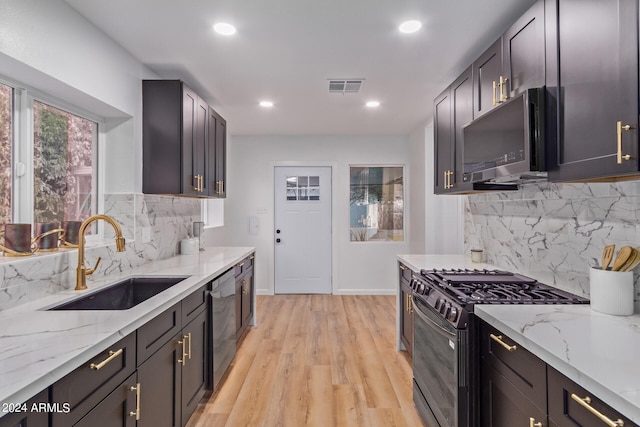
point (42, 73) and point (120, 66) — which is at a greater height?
point (120, 66)

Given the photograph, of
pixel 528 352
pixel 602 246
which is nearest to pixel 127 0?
pixel 528 352

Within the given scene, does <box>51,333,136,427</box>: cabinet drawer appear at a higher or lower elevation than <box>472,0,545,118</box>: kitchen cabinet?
lower

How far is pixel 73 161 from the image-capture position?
243 centimetres

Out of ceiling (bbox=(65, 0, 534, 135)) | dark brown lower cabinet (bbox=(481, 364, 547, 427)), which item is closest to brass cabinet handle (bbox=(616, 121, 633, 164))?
dark brown lower cabinet (bbox=(481, 364, 547, 427))

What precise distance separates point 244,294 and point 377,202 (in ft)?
9.06

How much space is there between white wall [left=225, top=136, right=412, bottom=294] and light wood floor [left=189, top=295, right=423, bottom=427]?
4.24 ft

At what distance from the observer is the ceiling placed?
79.1 inches

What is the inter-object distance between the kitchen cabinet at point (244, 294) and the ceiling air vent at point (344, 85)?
1842mm

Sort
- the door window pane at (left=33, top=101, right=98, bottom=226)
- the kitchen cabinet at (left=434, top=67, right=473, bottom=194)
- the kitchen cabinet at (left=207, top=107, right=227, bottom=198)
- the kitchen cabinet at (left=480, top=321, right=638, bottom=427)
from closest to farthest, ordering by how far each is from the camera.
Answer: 1. the kitchen cabinet at (left=480, top=321, right=638, bottom=427)
2. the door window pane at (left=33, top=101, right=98, bottom=226)
3. the kitchen cabinet at (left=434, top=67, right=473, bottom=194)
4. the kitchen cabinet at (left=207, top=107, right=227, bottom=198)

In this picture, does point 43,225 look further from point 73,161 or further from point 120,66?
point 120,66

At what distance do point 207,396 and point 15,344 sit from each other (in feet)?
5.28

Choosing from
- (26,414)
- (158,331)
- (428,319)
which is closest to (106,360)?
(26,414)

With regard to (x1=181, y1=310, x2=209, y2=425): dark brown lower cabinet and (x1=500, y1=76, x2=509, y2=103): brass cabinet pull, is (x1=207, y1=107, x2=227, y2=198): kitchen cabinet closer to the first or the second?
(x1=181, y1=310, x2=209, y2=425): dark brown lower cabinet

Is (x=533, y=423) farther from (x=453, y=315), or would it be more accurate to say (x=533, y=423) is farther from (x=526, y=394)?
(x=453, y=315)
